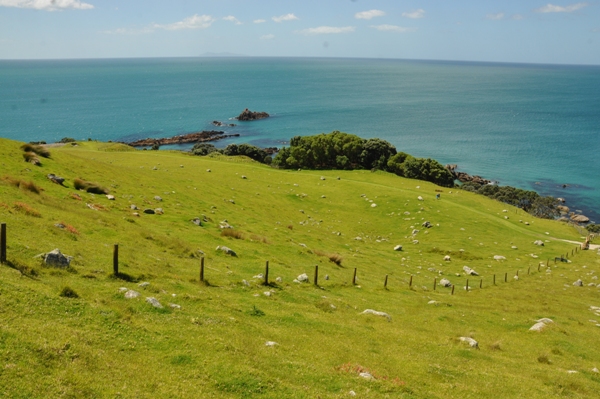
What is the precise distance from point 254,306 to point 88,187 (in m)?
24.8

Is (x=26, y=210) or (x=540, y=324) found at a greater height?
(x=26, y=210)

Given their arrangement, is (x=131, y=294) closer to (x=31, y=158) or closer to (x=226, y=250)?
(x=226, y=250)

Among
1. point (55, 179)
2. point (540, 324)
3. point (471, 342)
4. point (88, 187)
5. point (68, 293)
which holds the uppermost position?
point (55, 179)

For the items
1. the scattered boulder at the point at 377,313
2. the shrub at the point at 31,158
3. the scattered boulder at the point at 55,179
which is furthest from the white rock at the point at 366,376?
the shrub at the point at 31,158

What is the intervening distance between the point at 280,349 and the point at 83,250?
12094mm

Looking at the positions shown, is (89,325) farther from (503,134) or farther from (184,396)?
(503,134)

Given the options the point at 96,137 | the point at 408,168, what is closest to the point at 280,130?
the point at 96,137

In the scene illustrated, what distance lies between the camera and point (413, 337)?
66.5 ft

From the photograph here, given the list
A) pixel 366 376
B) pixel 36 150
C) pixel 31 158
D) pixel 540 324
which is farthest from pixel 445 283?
pixel 36 150

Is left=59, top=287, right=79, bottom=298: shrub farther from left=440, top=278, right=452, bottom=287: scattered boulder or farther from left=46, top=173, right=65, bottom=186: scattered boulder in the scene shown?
left=440, top=278, right=452, bottom=287: scattered boulder

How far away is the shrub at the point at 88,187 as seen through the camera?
36.0 metres

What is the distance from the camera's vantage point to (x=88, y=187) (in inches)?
1431

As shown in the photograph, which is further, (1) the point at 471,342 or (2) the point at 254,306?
(1) the point at 471,342

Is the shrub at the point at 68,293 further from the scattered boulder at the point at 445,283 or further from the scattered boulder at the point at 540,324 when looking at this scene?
the scattered boulder at the point at 445,283
